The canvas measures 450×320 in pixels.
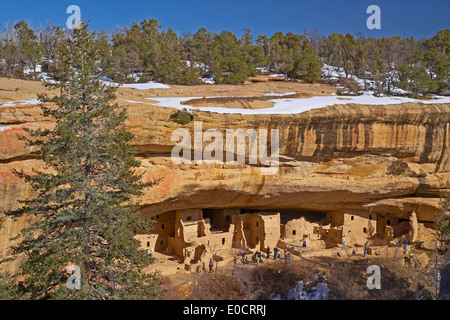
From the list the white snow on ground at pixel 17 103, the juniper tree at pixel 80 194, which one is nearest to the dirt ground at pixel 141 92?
the white snow on ground at pixel 17 103

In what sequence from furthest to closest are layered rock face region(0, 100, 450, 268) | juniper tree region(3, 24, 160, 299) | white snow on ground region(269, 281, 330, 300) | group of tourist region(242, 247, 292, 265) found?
group of tourist region(242, 247, 292, 265) < layered rock face region(0, 100, 450, 268) < white snow on ground region(269, 281, 330, 300) < juniper tree region(3, 24, 160, 299)

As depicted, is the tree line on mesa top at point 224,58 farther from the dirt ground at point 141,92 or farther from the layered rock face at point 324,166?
the layered rock face at point 324,166

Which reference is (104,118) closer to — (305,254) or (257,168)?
(257,168)

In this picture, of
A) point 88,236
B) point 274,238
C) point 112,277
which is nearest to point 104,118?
point 88,236

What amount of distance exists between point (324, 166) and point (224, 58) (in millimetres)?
18869

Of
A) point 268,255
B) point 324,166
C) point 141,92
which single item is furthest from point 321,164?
point 141,92

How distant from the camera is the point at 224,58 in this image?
113 feet

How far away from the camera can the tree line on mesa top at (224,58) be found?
101ft

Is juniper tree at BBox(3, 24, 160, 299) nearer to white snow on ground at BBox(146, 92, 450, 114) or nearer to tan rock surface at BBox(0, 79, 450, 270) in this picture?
tan rock surface at BBox(0, 79, 450, 270)

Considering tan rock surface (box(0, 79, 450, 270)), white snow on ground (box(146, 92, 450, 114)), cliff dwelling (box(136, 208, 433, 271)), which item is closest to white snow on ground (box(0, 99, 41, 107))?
Answer: tan rock surface (box(0, 79, 450, 270))

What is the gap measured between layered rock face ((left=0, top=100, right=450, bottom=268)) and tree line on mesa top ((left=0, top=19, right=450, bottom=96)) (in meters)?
6.71

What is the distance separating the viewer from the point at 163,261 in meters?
17.7

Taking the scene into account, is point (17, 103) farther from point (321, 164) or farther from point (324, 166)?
point (324, 166)

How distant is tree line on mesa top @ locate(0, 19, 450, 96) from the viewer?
3066 centimetres
